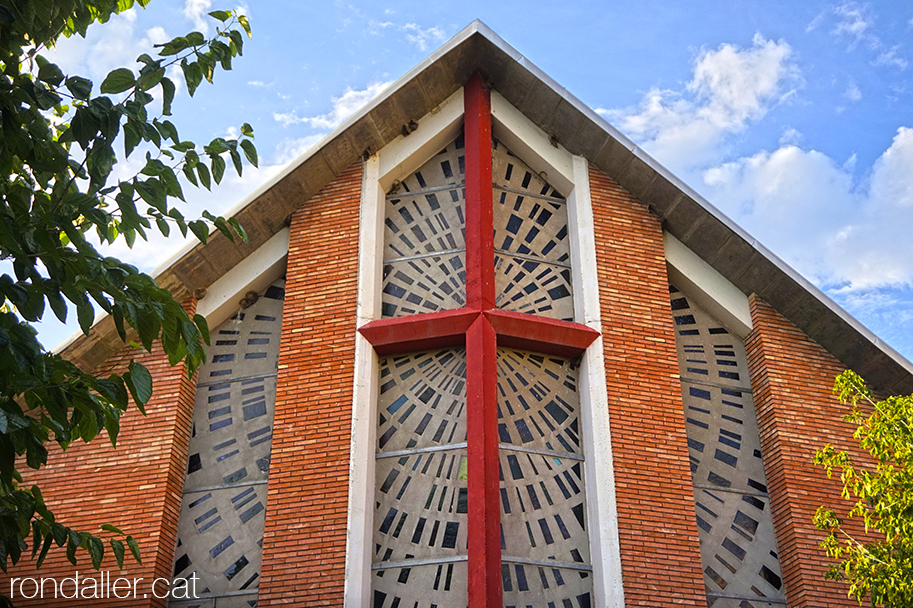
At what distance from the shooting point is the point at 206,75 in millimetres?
6383

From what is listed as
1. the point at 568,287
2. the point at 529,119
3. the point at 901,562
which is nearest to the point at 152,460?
the point at 568,287

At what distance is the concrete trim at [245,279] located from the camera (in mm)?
11359

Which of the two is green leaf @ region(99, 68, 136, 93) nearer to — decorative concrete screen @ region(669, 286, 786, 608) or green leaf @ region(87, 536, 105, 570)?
green leaf @ region(87, 536, 105, 570)

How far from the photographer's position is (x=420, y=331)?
10664 mm

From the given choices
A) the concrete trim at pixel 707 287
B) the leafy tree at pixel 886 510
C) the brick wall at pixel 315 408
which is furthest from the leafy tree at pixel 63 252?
the concrete trim at pixel 707 287

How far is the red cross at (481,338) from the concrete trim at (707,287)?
1680mm

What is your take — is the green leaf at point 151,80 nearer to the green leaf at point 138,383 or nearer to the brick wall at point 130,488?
the green leaf at point 138,383

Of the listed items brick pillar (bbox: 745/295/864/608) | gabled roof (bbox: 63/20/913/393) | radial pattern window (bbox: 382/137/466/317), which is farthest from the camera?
radial pattern window (bbox: 382/137/466/317)

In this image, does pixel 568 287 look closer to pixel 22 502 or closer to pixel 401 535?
pixel 401 535

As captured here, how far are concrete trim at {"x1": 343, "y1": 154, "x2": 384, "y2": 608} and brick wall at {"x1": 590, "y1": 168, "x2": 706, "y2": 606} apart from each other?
101 inches

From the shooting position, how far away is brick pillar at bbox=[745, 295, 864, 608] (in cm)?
984

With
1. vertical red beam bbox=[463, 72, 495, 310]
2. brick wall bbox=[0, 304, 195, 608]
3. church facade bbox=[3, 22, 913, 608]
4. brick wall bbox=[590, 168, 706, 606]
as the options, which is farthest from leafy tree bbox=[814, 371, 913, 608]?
brick wall bbox=[0, 304, 195, 608]

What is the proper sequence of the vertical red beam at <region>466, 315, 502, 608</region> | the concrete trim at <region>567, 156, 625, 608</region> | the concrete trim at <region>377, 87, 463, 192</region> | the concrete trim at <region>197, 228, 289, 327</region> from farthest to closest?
the concrete trim at <region>377, 87, 463, 192</region> → the concrete trim at <region>197, 228, 289, 327</region> → the concrete trim at <region>567, 156, 625, 608</region> → the vertical red beam at <region>466, 315, 502, 608</region>

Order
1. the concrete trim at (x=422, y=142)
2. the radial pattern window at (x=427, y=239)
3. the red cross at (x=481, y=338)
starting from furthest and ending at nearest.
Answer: the concrete trim at (x=422, y=142) < the radial pattern window at (x=427, y=239) < the red cross at (x=481, y=338)
